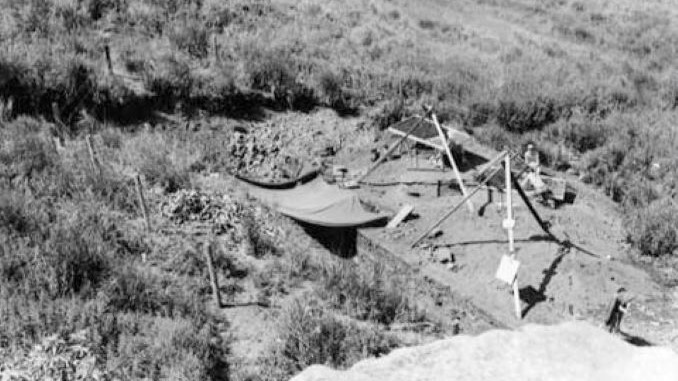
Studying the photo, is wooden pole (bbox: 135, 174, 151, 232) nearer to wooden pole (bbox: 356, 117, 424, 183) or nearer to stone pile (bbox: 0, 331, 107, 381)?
stone pile (bbox: 0, 331, 107, 381)

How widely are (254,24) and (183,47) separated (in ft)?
8.64

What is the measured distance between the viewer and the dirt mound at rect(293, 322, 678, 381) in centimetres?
289

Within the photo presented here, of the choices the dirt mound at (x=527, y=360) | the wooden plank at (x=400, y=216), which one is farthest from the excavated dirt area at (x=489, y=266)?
the dirt mound at (x=527, y=360)

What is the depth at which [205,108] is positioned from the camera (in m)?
13.4

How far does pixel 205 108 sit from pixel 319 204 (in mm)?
4433

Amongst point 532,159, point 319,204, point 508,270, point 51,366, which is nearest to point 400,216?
point 319,204

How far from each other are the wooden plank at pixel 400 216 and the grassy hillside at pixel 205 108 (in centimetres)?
213

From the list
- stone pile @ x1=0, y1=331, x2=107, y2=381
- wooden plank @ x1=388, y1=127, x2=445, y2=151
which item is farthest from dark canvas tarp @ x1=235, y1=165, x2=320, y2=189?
stone pile @ x1=0, y1=331, x2=107, y2=381

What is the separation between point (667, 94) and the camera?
1609 cm

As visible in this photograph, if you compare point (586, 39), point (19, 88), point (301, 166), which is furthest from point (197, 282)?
point (586, 39)

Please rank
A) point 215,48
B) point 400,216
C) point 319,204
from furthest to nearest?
point 215,48
point 319,204
point 400,216

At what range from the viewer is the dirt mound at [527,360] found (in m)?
2.89

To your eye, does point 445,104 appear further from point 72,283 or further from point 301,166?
point 72,283

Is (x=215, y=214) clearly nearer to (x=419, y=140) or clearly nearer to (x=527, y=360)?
(x=419, y=140)
